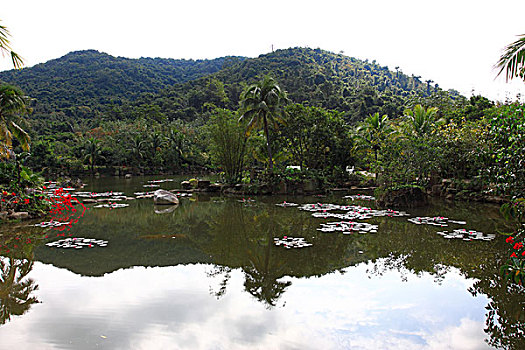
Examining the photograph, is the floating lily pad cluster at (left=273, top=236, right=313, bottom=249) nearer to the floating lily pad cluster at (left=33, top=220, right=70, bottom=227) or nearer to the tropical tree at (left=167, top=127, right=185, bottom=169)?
the floating lily pad cluster at (left=33, top=220, right=70, bottom=227)

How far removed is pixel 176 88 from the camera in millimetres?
81750

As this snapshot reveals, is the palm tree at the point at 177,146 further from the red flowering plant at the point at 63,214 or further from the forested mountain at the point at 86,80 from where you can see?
→ the red flowering plant at the point at 63,214

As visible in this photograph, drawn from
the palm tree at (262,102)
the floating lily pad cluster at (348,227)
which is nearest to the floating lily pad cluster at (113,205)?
the palm tree at (262,102)

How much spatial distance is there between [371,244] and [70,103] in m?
74.7

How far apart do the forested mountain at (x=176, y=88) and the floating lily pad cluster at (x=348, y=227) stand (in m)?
30.4

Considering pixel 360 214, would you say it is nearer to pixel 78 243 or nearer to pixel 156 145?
pixel 78 243

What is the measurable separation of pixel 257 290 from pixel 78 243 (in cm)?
585

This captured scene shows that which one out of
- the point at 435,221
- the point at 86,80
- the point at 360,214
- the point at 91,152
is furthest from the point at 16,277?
the point at 86,80

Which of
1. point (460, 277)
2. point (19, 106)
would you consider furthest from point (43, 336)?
point (19, 106)

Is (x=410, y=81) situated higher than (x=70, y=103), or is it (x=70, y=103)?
(x=410, y=81)

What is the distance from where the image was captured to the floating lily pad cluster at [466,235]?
8.69m

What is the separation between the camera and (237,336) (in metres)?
4.09

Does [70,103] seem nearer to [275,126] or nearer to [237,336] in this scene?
[275,126]

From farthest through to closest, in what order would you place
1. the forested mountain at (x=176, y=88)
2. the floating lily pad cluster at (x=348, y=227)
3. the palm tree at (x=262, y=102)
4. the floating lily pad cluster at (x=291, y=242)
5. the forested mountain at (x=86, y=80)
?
the forested mountain at (x=86, y=80)
the forested mountain at (x=176, y=88)
the palm tree at (x=262, y=102)
the floating lily pad cluster at (x=348, y=227)
the floating lily pad cluster at (x=291, y=242)
